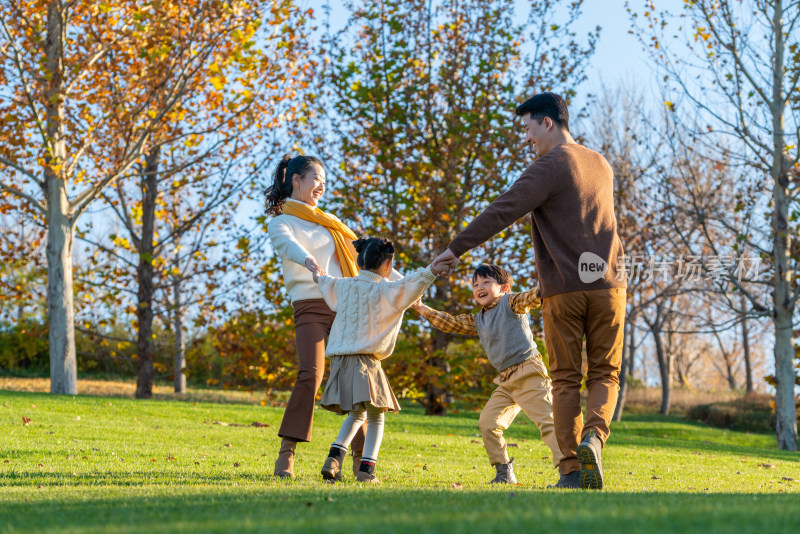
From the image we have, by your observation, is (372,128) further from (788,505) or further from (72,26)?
(788,505)

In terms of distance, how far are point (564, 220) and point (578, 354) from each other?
2.70 feet

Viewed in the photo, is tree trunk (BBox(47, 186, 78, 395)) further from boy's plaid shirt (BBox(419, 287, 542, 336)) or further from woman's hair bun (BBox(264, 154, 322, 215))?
boy's plaid shirt (BBox(419, 287, 542, 336))

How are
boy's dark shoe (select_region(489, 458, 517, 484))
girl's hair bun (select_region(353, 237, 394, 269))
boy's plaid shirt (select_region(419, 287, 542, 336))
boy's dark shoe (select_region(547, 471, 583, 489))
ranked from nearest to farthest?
boy's dark shoe (select_region(547, 471, 583, 489)) < girl's hair bun (select_region(353, 237, 394, 269)) < boy's plaid shirt (select_region(419, 287, 542, 336)) < boy's dark shoe (select_region(489, 458, 517, 484))

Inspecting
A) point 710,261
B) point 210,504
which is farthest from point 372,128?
point 210,504

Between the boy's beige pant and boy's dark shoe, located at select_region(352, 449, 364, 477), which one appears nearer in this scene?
boy's dark shoe, located at select_region(352, 449, 364, 477)

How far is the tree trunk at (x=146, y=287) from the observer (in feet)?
55.5

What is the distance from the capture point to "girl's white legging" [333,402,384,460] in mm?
5035

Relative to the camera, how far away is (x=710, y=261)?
16875 mm

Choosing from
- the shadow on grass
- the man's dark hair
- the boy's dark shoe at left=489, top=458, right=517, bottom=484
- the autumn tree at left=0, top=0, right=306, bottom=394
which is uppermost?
the autumn tree at left=0, top=0, right=306, bottom=394

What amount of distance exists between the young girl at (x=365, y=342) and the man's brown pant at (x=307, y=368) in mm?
177

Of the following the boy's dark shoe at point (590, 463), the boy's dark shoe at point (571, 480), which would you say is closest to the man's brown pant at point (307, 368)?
the boy's dark shoe at point (571, 480)

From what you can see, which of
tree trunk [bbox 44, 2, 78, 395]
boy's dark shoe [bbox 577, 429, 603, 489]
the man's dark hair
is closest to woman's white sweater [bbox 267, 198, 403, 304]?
the man's dark hair

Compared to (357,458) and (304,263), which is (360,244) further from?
(357,458)

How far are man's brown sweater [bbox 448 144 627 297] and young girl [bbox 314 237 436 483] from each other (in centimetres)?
49
